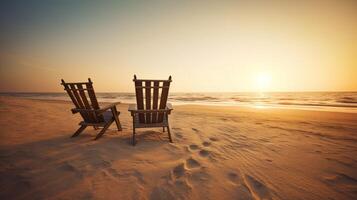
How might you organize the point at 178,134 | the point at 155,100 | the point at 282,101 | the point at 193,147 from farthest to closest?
1. the point at 282,101
2. the point at 178,134
3. the point at 155,100
4. the point at 193,147

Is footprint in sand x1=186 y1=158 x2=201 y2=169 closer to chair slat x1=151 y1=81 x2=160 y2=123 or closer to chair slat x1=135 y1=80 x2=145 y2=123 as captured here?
chair slat x1=151 y1=81 x2=160 y2=123

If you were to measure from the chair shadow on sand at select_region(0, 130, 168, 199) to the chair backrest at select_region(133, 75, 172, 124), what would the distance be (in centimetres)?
61

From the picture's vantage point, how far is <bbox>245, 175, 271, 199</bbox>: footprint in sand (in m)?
1.98

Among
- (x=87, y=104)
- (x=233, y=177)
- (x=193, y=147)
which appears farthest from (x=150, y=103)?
(x=233, y=177)

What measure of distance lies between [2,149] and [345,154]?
668 centimetres

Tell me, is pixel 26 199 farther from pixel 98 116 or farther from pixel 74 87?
pixel 74 87

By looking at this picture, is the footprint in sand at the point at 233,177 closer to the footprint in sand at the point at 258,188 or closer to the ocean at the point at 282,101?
the footprint in sand at the point at 258,188

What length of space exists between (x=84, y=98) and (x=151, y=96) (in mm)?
1653

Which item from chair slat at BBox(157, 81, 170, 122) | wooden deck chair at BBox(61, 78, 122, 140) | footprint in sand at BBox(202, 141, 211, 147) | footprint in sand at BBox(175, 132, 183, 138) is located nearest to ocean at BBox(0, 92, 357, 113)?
footprint in sand at BBox(175, 132, 183, 138)

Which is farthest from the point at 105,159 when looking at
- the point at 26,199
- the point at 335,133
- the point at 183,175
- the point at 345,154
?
the point at 335,133

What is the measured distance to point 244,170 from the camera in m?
2.58

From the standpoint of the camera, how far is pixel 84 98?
4.05m

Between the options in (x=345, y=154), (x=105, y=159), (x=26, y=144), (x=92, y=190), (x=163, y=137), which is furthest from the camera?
(x=163, y=137)

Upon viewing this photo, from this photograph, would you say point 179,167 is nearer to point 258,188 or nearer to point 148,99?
point 258,188
